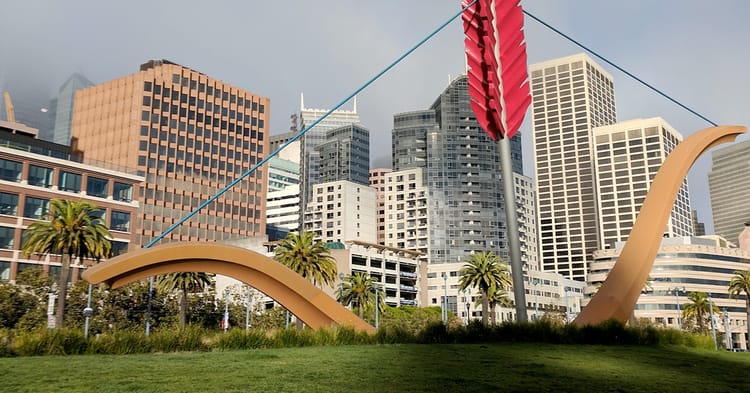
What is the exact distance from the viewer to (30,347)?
57.2ft

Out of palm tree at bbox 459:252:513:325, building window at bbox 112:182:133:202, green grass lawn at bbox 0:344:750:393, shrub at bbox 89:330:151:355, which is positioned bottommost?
green grass lawn at bbox 0:344:750:393

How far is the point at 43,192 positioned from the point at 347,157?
105 metres

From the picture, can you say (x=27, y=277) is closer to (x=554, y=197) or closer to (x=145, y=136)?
(x=145, y=136)

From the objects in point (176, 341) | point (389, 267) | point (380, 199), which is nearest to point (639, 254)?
point (176, 341)

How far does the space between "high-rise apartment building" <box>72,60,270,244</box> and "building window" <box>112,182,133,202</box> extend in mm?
22033

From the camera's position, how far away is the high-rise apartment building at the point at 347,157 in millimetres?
167875

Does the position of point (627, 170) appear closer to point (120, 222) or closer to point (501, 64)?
point (120, 222)

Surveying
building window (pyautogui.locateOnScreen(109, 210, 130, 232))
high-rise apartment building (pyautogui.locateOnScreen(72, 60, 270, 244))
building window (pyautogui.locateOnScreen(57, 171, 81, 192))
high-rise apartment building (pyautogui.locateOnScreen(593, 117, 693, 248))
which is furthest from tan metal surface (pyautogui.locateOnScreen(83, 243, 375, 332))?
high-rise apartment building (pyautogui.locateOnScreen(593, 117, 693, 248))

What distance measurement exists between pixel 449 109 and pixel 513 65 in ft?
435

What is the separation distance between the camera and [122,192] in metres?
75.9

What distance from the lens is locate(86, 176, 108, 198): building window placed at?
72000mm

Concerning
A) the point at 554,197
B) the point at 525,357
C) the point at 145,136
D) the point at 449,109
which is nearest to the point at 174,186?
the point at 145,136

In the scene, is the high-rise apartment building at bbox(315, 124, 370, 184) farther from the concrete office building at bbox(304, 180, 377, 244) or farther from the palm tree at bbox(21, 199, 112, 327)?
the palm tree at bbox(21, 199, 112, 327)

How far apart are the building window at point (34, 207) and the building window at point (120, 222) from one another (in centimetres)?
793
